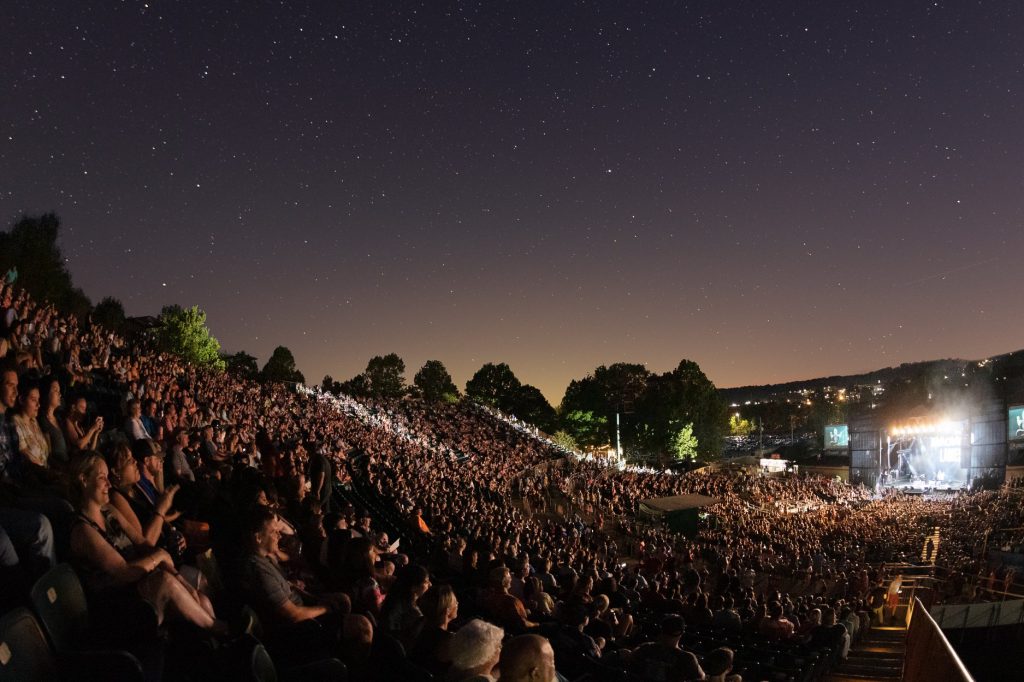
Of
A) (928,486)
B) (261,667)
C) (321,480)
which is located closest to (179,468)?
(321,480)

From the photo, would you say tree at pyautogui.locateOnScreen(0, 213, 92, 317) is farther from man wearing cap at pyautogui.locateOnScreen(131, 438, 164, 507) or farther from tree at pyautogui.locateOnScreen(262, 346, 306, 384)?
man wearing cap at pyautogui.locateOnScreen(131, 438, 164, 507)

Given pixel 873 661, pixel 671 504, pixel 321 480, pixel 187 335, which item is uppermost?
pixel 187 335

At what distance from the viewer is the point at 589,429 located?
79938 millimetres

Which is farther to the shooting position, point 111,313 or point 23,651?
point 111,313

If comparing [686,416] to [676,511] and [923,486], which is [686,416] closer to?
[923,486]

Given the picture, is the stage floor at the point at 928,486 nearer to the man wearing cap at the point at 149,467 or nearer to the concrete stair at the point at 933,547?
the concrete stair at the point at 933,547

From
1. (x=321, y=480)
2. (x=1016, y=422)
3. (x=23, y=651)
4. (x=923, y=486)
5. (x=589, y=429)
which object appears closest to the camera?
(x=23, y=651)

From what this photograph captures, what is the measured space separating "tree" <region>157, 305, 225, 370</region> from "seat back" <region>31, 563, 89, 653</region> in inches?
2518

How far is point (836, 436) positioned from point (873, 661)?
203 feet

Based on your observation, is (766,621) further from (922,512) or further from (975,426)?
(975,426)

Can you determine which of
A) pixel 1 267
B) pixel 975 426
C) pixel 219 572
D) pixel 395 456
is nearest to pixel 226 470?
pixel 219 572

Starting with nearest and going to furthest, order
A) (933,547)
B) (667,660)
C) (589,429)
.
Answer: (667,660) < (933,547) < (589,429)

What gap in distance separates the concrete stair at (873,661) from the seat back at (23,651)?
8840 millimetres

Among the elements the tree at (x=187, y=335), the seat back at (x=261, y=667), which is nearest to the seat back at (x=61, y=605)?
the seat back at (x=261, y=667)
